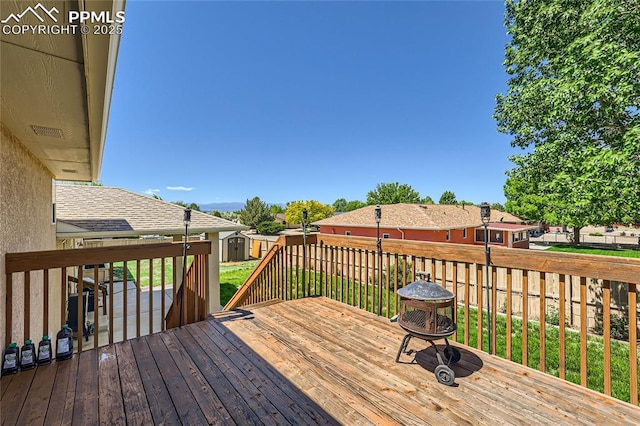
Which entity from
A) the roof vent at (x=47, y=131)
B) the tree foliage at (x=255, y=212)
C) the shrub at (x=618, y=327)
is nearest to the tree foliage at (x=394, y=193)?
the tree foliage at (x=255, y=212)

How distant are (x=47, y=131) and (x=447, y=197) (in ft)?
169

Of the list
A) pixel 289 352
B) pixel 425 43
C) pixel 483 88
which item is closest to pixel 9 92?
pixel 289 352

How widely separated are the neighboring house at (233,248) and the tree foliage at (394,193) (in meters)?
22.0

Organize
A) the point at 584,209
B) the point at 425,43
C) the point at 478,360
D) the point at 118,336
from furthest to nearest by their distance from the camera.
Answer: the point at 425,43 → the point at 584,209 → the point at 118,336 → the point at 478,360

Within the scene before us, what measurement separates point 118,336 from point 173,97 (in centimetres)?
1135

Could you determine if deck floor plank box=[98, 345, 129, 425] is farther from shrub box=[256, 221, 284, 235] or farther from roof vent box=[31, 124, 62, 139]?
shrub box=[256, 221, 284, 235]

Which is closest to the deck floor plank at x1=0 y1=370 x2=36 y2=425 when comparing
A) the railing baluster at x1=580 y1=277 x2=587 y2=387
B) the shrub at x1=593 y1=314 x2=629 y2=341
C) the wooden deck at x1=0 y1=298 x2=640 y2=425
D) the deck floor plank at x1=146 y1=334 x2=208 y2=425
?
the wooden deck at x1=0 y1=298 x2=640 y2=425

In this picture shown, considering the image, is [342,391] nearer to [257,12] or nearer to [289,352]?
[289,352]

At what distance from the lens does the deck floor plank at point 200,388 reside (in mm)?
1703

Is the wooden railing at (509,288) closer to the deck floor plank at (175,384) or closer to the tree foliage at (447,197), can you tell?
the deck floor plank at (175,384)

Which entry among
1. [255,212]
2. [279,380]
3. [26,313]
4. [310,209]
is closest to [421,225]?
[279,380]

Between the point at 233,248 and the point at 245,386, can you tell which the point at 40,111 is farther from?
the point at 233,248

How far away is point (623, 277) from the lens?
1.79m

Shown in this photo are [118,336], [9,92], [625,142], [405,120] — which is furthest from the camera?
[405,120]
